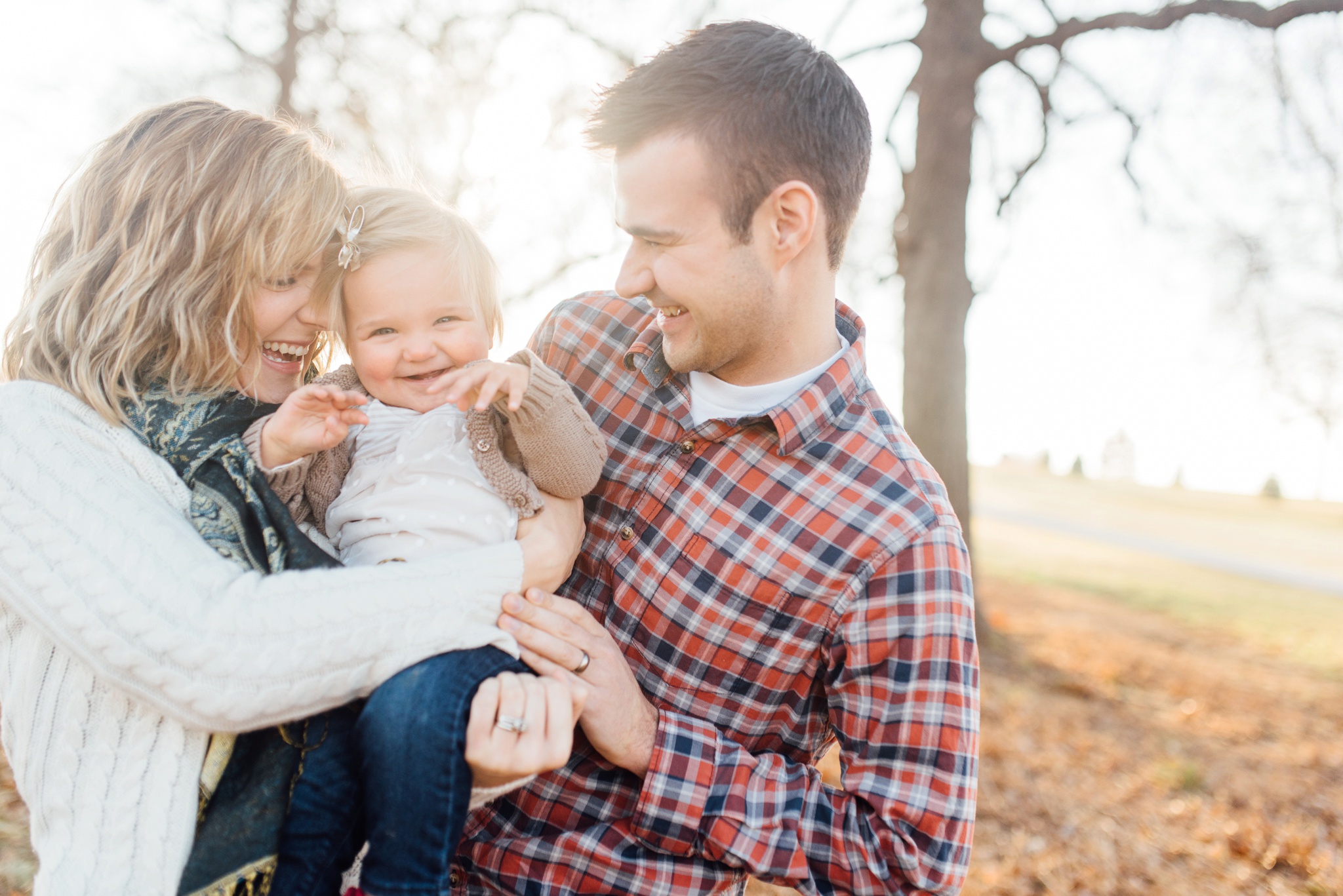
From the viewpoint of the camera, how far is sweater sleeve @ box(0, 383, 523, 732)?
141cm

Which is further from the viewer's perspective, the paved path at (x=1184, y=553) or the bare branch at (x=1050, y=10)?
the paved path at (x=1184, y=553)

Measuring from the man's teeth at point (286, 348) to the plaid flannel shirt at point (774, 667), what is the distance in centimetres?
77

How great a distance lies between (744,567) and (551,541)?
42cm

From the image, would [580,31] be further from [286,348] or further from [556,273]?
[286,348]

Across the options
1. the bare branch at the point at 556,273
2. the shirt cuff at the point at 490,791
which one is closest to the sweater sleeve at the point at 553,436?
the shirt cuff at the point at 490,791

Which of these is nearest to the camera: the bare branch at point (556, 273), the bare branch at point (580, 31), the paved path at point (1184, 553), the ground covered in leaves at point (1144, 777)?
the ground covered in leaves at point (1144, 777)

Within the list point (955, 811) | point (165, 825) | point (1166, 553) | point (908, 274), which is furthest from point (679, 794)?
point (1166, 553)

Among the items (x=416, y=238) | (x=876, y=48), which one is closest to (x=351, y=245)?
(x=416, y=238)

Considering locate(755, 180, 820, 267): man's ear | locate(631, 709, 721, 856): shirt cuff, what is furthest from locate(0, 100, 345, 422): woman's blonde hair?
locate(631, 709, 721, 856): shirt cuff

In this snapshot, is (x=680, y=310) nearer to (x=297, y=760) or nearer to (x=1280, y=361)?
(x=297, y=760)

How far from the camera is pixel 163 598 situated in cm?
142

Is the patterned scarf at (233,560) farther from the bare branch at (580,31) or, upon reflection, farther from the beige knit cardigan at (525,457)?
the bare branch at (580,31)

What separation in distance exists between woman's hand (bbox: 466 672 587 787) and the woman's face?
2.92ft

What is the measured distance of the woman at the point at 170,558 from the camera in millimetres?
1433
